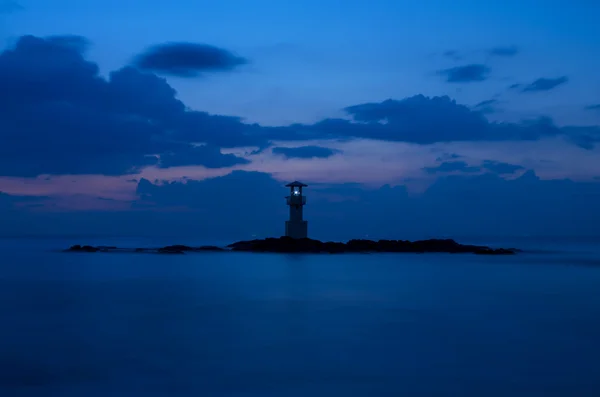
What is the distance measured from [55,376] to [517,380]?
25.8 ft

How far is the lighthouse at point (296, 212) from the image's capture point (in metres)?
40.8

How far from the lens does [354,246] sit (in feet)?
167

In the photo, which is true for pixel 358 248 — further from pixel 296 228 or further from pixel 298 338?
pixel 298 338

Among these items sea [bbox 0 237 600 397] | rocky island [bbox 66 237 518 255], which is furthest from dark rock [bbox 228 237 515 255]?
sea [bbox 0 237 600 397]

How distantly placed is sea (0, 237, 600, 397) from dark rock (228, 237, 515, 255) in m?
16.4

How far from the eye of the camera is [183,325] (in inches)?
609

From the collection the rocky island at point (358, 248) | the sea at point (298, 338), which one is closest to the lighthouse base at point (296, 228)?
the rocky island at point (358, 248)

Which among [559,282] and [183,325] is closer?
[183,325]

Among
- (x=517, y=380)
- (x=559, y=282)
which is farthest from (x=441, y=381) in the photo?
(x=559, y=282)

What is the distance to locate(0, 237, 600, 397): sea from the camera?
9.66m

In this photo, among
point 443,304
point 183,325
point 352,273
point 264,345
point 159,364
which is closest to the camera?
point 159,364

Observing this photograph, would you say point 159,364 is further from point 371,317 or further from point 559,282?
point 559,282

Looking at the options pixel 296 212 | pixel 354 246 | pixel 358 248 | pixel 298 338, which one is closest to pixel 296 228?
pixel 296 212

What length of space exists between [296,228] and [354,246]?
979 centimetres
